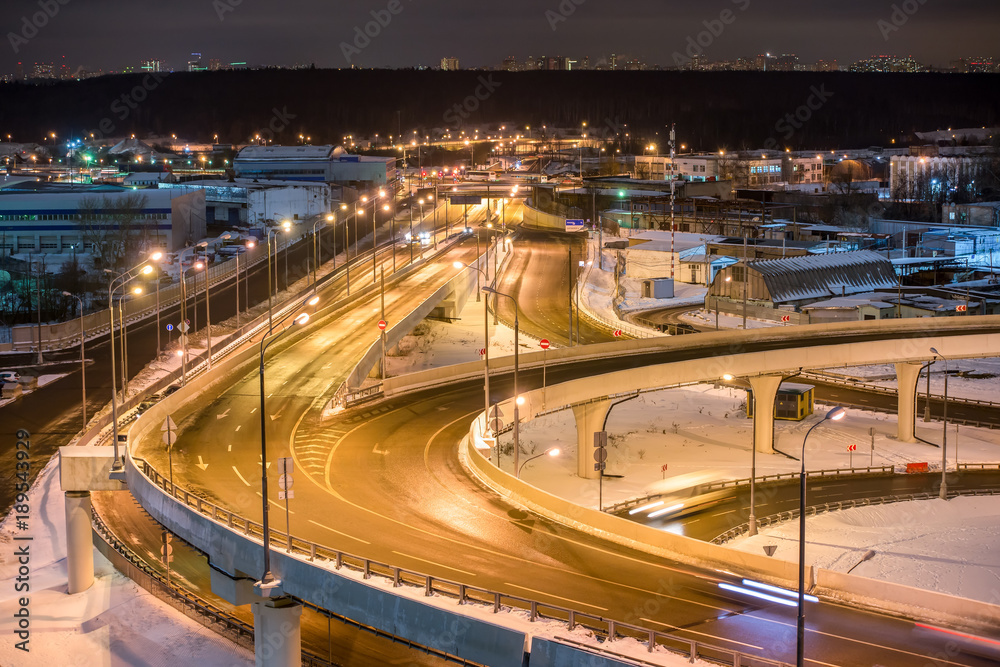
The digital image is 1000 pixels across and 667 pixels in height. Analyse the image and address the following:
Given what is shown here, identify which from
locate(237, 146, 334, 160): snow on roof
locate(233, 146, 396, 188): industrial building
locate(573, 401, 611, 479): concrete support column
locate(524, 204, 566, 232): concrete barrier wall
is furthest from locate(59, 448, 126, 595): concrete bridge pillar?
locate(237, 146, 334, 160): snow on roof

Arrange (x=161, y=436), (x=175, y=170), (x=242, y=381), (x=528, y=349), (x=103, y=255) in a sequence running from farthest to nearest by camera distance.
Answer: (x=175, y=170), (x=103, y=255), (x=528, y=349), (x=242, y=381), (x=161, y=436)

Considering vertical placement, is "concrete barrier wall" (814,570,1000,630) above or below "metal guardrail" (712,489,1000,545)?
above

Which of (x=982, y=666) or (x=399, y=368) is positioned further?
(x=399, y=368)

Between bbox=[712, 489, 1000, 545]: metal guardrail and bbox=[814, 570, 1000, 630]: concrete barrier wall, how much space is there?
1126 centimetres

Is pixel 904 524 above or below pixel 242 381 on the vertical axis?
below

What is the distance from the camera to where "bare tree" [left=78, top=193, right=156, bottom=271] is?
251 feet

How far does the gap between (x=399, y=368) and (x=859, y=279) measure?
30.5m

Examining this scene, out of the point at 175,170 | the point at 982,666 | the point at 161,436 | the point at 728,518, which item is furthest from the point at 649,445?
the point at 175,170

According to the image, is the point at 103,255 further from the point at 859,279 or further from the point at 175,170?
the point at 175,170

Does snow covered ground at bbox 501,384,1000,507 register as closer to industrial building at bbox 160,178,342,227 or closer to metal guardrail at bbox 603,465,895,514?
metal guardrail at bbox 603,465,895,514

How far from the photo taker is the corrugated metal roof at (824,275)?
203ft

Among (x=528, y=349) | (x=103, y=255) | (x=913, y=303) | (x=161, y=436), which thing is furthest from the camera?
(x=103, y=255)

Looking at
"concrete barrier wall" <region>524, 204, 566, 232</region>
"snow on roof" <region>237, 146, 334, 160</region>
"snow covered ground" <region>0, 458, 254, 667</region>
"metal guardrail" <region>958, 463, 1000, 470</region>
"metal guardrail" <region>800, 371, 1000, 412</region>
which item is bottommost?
"snow covered ground" <region>0, 458, 254, 667</region>

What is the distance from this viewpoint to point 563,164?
554ft
